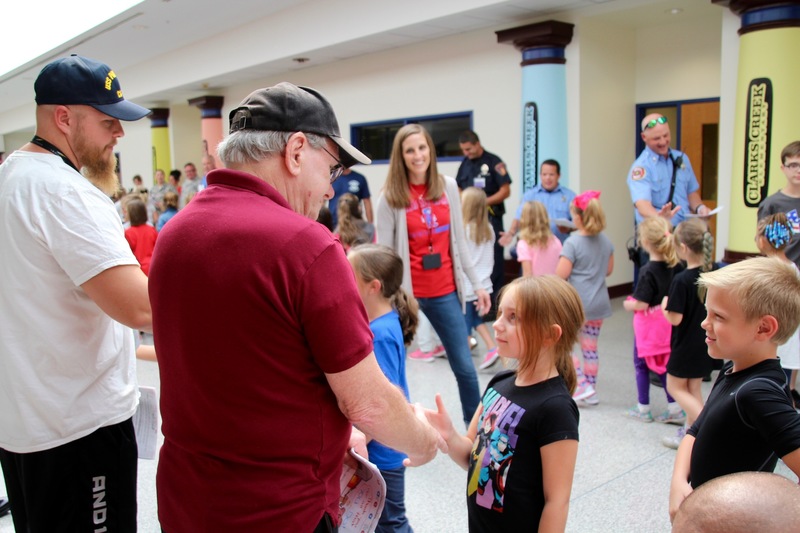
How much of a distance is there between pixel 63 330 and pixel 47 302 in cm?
9

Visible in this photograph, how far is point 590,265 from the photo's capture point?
4.58m

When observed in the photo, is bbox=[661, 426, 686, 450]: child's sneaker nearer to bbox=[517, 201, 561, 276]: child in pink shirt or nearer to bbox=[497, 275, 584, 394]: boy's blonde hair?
bbox=[517, 201, 561, 276]: child in pink shirt

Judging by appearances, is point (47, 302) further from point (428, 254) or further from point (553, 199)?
point (553, 199)

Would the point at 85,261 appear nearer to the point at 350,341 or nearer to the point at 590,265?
the point at 350,341

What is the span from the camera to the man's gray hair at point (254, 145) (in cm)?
128

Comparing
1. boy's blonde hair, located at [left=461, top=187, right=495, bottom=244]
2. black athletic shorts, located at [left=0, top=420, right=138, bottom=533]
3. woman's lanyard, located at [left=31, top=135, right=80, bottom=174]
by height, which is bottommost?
black athletic shorts, located at [left=0, top=420, right=138, bottom=533]

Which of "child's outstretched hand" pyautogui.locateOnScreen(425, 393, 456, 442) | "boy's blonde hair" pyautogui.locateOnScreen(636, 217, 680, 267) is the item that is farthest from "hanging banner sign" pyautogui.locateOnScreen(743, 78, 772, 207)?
"child's outstretched hand" pyautogui.locateOnScreen(425, 393, 456, 442)

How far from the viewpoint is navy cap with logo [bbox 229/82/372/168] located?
1275 millimetres

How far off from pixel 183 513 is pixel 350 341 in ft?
1.60

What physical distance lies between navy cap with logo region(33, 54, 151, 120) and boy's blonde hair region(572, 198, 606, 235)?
3.31 meters

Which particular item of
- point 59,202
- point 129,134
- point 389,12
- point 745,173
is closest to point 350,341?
point 59,202

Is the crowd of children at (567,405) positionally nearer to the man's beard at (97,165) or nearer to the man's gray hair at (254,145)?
the man's gray hair at (254,145)

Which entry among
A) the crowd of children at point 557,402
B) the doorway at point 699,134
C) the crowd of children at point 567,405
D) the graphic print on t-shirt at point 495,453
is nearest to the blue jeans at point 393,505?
the crowd of children at point 557,402

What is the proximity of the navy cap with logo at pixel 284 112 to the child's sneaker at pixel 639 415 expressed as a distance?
3.47m
